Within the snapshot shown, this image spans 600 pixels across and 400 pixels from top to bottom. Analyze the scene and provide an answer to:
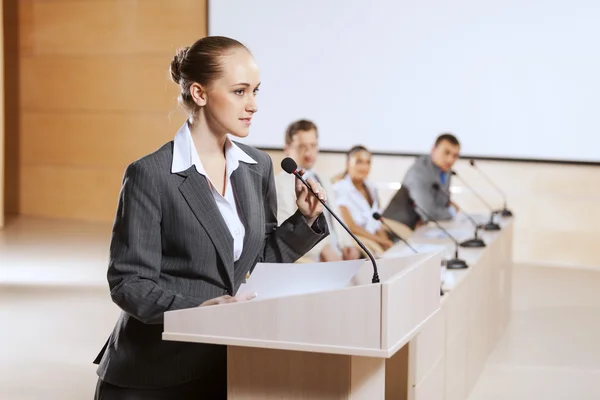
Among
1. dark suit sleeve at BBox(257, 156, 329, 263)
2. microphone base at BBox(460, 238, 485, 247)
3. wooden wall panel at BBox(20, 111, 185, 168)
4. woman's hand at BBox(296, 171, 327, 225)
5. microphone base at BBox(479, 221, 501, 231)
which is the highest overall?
wooden wall panel at BBox(20, 111, 185, 168)

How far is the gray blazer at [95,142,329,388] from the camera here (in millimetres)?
2016

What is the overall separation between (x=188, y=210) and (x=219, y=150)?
211 mm

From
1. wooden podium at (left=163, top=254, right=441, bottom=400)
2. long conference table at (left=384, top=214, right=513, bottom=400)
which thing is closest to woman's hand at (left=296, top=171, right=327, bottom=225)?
wooden podium at (left=163, top=254, right=441, bottom=400)

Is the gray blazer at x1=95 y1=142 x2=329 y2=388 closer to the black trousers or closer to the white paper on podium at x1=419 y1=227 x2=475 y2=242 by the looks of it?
the black trousers

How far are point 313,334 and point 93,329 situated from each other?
13.4 feet

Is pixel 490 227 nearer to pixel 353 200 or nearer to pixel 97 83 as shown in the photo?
pixel 353 200

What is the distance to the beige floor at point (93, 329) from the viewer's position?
4.73 m

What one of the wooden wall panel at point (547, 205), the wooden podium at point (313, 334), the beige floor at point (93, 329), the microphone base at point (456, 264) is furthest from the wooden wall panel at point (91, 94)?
the wooden podium at point (313, 334)

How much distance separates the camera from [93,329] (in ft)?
18.7

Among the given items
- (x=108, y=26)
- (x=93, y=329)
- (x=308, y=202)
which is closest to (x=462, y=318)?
(x=308, y=202)

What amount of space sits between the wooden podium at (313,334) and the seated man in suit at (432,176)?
179 inches

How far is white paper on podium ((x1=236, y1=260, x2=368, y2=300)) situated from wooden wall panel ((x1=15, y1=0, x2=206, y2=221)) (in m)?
7.82

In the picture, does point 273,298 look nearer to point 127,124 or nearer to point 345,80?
point 345,80

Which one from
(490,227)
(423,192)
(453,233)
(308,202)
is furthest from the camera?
(423,192)
